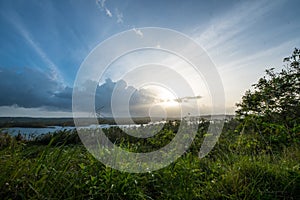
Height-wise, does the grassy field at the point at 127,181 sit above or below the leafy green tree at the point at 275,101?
below

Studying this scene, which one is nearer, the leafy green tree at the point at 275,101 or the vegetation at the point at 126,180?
the vegetation at the point at 126,180

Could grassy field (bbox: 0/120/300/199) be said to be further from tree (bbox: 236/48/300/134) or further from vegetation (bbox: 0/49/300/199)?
tree (bbox: 236/48/300/134)

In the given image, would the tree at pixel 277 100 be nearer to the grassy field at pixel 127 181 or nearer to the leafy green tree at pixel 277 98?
the leafy green tree at pixel 277 98

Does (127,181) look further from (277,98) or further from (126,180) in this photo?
(277,98)

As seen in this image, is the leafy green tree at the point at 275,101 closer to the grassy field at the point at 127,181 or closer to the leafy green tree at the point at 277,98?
the leafy green tree at the point at 277,98

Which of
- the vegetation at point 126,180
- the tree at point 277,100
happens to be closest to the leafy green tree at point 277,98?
the tree at point 277,100

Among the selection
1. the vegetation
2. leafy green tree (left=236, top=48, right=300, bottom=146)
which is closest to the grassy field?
the vegetation

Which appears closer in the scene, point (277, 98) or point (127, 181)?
point (127, 181)

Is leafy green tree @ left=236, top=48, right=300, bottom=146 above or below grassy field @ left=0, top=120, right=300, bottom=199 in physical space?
above

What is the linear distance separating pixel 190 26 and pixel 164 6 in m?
0.75

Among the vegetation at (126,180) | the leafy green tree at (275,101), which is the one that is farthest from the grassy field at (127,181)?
the leafy green tree at (275,101)

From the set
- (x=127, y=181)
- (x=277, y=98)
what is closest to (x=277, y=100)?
(x=277, y=98)

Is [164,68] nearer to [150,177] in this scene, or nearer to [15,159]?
[150,177]

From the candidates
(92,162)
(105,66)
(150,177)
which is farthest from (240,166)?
(105,66)
